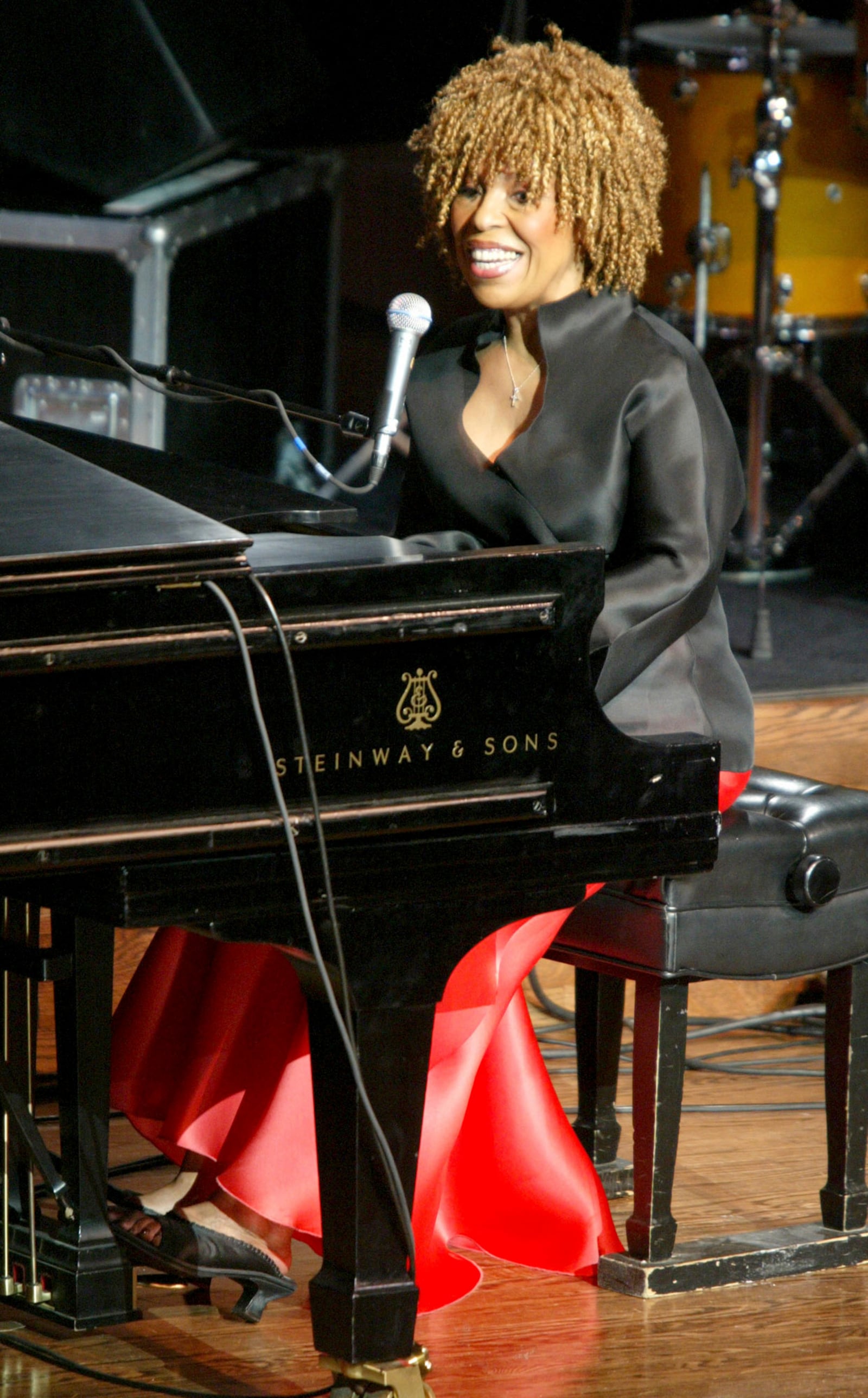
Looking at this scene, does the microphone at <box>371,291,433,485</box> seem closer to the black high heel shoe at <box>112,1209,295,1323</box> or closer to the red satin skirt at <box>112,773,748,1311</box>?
the red satin skirt at <box>112,773,748,1311</box>

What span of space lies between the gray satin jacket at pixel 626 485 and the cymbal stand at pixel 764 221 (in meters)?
2.20

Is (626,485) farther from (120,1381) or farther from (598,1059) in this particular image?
(120,1381)

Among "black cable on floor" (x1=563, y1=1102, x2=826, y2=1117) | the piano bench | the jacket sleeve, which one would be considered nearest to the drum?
"black cable on floor" (x1=563, y1=1102, x2=826, y2=1117)

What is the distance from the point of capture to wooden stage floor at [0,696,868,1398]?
7.16ft

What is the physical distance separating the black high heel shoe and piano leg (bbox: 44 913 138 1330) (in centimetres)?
3

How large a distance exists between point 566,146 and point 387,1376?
50.5 inches

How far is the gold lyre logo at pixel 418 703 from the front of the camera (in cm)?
172

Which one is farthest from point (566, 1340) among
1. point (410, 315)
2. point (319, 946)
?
point (410, 315)

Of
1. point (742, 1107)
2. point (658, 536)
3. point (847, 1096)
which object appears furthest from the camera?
point (742, 1107)

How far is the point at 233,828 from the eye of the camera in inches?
65.6

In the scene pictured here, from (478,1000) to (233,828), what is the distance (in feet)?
2.01

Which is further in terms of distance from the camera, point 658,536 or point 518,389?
point 518,389

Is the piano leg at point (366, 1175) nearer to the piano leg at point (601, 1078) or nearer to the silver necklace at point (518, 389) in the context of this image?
the silver necklace at point (518, 389)

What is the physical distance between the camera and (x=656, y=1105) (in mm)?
2420
